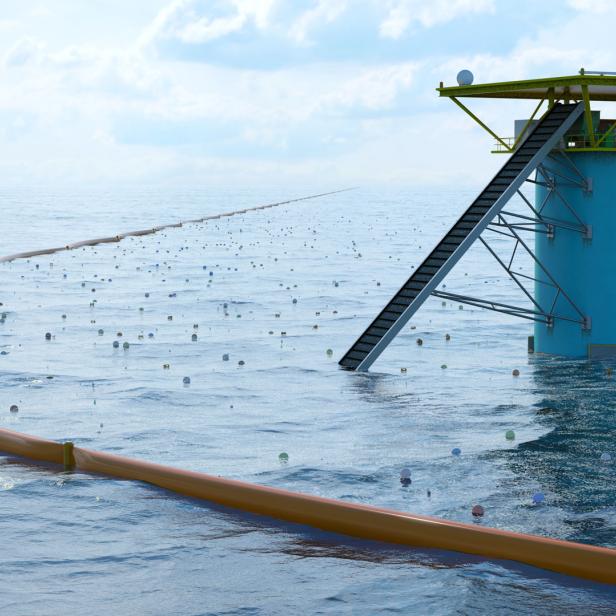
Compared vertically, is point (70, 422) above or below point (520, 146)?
below

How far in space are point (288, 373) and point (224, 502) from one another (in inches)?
696

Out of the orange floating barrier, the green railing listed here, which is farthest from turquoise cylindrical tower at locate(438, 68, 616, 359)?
the orange floating barrier

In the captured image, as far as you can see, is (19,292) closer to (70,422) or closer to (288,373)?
(288,373)

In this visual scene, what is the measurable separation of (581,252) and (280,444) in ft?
53.5

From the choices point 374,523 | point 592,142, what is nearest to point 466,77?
point 592,142

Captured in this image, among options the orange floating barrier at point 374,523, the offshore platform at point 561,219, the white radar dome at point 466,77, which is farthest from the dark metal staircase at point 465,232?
the orange floating barrier at point 374,523

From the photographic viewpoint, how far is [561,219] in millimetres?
40438

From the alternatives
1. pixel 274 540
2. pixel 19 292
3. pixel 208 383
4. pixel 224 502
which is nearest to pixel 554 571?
pixel 274 540

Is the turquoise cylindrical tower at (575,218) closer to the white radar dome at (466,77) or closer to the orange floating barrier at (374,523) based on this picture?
the white radar dome at (466,77)

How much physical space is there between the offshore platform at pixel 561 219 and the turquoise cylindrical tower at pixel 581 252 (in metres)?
0.04

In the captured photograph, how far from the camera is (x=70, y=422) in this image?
31469 mm

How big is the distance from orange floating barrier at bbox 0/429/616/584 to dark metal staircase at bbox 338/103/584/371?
1596 centimetres

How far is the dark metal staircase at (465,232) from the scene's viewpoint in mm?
38625

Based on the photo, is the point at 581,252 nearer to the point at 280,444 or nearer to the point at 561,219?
the point at 561,219
